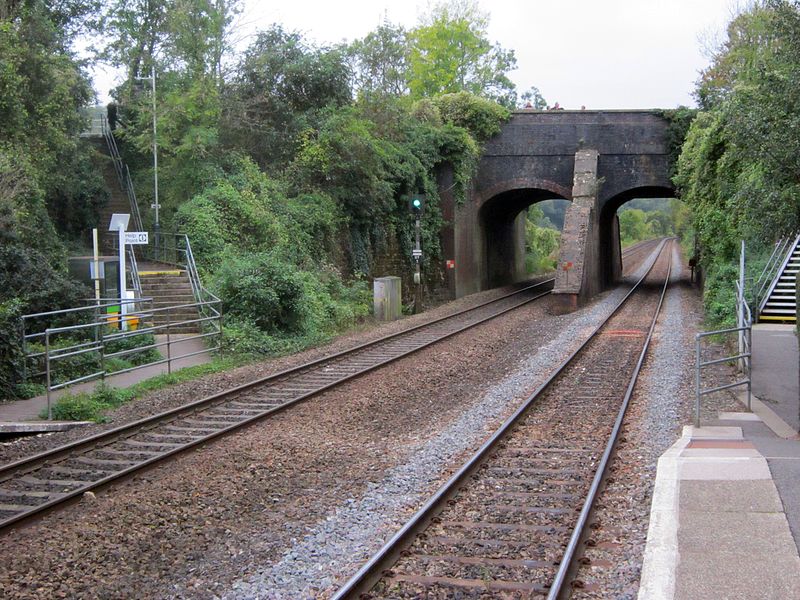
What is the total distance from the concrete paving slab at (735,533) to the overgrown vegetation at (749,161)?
741 cm

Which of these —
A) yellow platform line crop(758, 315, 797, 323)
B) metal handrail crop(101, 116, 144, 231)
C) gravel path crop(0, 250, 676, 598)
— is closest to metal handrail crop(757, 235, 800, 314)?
yellow platform line crop(758, 315, 797, 323)

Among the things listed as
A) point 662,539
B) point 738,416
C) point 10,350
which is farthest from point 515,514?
point 10,350

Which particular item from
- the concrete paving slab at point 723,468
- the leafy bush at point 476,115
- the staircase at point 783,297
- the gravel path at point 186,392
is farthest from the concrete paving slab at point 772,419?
the leafy bush at point 476,115

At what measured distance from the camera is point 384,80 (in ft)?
116

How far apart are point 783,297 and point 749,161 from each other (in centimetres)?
426

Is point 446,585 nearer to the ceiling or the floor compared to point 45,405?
nearer to the floor

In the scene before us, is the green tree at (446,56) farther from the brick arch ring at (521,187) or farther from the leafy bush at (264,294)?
the leafy bush at (264,294)

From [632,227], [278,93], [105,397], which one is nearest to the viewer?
[105,397]

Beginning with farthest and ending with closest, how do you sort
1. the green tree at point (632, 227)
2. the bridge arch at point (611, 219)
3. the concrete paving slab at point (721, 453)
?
the green tree at point (632, 227), the bridge arch at point (611, 219), the concrete paving slab at point (721, 453)

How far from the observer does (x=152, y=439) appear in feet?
31.4

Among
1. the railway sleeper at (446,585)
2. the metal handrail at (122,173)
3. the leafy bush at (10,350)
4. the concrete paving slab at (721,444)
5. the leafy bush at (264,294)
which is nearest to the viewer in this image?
the railway sleeper at (446,585)

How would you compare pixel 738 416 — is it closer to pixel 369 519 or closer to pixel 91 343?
pixel 369 519

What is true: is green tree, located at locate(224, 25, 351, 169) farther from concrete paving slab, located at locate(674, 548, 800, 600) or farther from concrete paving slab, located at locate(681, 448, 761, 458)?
concrete paving slab, located at locate(674, 548, 800, 600)

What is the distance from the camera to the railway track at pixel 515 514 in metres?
5.47
